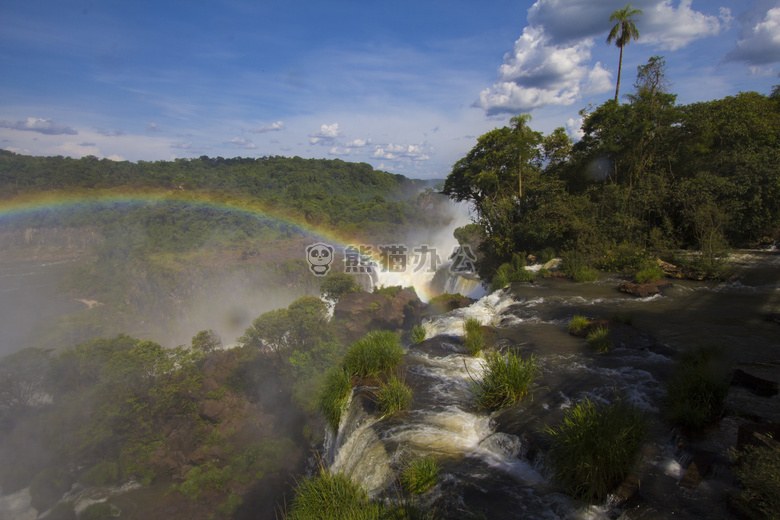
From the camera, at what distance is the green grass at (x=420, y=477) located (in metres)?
4.57

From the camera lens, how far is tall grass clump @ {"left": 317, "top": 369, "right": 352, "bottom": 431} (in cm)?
710

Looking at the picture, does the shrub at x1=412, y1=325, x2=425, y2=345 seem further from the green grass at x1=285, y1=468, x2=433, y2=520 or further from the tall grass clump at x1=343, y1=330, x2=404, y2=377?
the green grass at x1=285, y1=468, x2=433, y2=520

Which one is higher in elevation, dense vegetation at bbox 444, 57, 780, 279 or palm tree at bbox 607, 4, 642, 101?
palm tree at bbox 607, 4, 642, 101

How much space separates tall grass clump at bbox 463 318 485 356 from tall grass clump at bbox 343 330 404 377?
195 cm

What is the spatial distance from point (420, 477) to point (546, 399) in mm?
2905

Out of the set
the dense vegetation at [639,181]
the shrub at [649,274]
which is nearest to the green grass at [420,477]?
the shrub at [649,274]

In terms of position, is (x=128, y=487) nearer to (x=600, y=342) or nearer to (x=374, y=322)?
(x=374, y=322)

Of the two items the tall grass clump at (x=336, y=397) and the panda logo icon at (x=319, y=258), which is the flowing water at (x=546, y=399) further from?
the panda logo icon at (x=319, y=258)

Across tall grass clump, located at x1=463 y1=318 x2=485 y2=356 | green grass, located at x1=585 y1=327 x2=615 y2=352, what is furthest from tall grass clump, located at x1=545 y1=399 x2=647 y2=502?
tall grass clump, located at x1=463 y1=318 x2=485 y2=356

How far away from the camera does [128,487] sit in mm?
18188

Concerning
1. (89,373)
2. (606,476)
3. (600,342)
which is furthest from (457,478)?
(89,373)

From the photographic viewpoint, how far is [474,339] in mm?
9328

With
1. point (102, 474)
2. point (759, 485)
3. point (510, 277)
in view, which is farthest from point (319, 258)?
point (759, 485)

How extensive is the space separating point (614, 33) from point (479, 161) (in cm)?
1099
